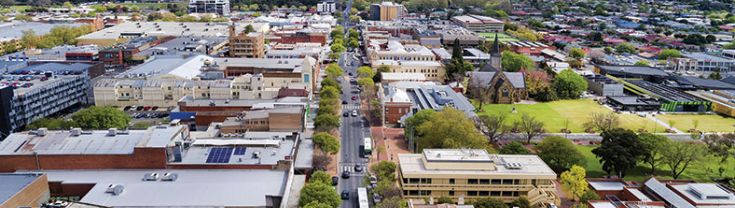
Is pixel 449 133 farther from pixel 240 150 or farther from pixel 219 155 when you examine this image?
pixel 219 155

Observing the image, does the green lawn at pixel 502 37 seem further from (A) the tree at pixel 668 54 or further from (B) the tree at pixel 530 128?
(B) the tree at pixel 530 128

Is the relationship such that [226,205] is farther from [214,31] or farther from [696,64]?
[214,31]

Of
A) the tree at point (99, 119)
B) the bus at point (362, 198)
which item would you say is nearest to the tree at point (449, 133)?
the bus at point (362, 198)

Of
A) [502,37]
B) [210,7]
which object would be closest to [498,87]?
[502,37]

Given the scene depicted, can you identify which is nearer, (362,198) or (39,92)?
(362,198)

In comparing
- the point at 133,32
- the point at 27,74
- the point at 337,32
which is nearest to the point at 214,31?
the point at 133,32

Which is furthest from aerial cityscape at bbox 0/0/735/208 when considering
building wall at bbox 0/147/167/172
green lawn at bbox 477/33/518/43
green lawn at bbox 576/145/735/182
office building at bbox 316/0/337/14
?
office building at bbox 316/0/337/14

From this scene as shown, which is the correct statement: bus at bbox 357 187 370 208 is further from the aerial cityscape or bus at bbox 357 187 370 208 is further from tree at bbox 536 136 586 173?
tree at bbox 536 136 586 173
